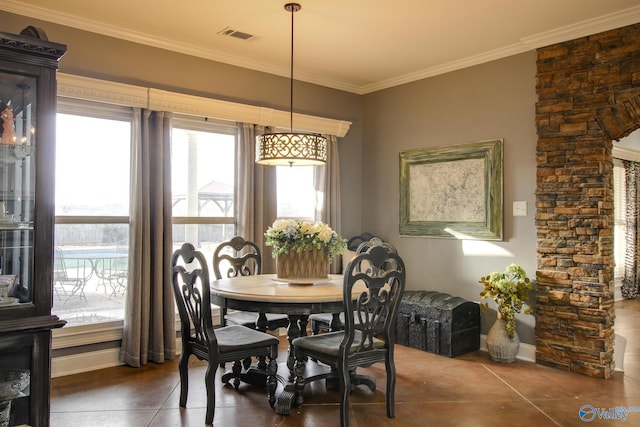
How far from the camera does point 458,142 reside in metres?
4.85

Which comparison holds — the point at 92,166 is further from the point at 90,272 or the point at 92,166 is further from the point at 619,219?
the point at 619,219

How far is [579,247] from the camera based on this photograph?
397cm

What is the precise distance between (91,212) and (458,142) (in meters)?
3.32

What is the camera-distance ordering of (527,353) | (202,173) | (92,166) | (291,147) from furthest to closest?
(202,173) → (527,353) → (92,166) → (291,147)

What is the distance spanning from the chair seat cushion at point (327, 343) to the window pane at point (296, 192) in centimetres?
223

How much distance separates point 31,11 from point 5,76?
1.91m

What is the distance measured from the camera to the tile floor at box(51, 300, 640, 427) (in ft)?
9.89

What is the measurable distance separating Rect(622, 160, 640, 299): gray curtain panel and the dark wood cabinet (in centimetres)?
795

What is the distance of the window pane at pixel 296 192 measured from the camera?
521cm

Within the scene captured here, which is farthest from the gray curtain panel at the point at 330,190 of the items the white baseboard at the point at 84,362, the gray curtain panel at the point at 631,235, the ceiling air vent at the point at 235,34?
the gray curtain panel at the point at 631,235

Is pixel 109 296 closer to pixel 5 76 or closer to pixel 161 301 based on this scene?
pixel 161 301

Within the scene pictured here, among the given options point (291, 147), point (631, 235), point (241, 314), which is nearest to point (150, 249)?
point (241, 314)

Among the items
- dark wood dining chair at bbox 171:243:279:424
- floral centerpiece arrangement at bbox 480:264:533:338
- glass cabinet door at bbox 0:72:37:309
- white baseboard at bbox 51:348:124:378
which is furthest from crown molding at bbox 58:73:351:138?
floral centerpiece arrangement at bbox 480:264:533:338

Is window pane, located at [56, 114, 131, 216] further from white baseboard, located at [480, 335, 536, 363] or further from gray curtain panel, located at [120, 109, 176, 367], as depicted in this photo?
white baseboard, located at [480, 335, 536, 363]
